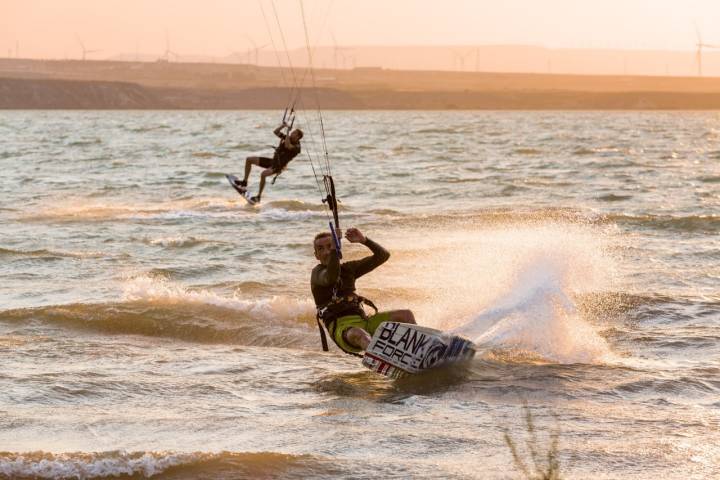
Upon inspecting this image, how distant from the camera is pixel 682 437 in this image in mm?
7699

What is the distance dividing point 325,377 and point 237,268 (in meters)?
7.48

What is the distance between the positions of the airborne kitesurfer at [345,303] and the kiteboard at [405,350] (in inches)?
9.9

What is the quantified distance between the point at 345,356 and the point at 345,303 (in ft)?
3.03

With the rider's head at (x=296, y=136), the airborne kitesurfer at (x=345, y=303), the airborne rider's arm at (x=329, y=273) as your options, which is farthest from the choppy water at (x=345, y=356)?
the rider's head at (x=296, y=136)

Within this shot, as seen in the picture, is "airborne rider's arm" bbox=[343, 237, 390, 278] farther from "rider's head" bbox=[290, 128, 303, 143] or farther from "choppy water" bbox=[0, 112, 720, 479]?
"rider's head" bbox=[290, 128, 303, 143]

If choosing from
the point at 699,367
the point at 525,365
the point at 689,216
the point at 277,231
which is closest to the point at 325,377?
the point at 525,365

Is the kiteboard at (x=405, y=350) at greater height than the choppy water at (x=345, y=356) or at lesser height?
greater

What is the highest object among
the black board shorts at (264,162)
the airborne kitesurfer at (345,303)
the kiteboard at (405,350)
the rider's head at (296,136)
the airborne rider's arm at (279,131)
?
the airborne rider's arm at (279,131)

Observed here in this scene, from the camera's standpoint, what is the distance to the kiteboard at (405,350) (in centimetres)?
959

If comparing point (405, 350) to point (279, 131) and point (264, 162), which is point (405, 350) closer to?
point (279, 131)

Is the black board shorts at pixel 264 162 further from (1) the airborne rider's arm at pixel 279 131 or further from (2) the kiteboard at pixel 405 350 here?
(2) the kiteboard at pixel 405 350

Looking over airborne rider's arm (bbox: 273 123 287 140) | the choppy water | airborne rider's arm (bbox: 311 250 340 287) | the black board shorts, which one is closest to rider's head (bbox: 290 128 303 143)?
airborne rider's arm (bbox: 273 123 287 140)

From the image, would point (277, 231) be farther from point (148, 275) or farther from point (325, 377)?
point (325, 377)

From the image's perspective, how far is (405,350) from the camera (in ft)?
31.5
